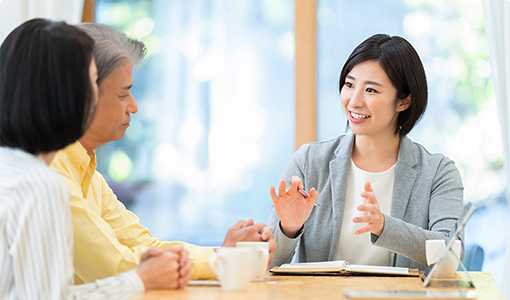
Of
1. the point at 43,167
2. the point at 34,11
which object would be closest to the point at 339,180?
the point at 43,167

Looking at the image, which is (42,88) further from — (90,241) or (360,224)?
(360,224)

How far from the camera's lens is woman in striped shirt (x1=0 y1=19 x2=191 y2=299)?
956 mm

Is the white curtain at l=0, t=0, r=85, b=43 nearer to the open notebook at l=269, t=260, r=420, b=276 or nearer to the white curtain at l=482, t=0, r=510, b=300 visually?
the open notebook at l=269, t=260, r=420, b=276

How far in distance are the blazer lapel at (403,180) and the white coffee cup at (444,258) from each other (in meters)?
0.43

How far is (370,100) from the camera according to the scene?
73.0 inches

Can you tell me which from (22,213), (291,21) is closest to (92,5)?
(291,21)

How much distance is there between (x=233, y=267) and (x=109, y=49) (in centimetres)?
75

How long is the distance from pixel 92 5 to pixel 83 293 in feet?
8.78

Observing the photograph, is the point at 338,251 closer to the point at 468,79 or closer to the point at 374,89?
the point at 374,89

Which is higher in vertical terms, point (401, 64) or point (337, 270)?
point (401, 64)

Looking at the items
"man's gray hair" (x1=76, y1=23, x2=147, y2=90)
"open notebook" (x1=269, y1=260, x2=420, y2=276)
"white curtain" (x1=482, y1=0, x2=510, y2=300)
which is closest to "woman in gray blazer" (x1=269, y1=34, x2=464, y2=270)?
"open notebook" (x1=269, y1=260, x2=420, y2=276)

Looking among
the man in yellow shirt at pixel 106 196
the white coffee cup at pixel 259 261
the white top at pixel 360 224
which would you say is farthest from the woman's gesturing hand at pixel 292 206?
the white coffee cup at pixel 259 261

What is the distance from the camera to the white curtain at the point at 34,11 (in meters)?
2.84

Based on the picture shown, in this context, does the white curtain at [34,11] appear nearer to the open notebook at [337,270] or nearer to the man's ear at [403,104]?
the man's ear at [403,104]
